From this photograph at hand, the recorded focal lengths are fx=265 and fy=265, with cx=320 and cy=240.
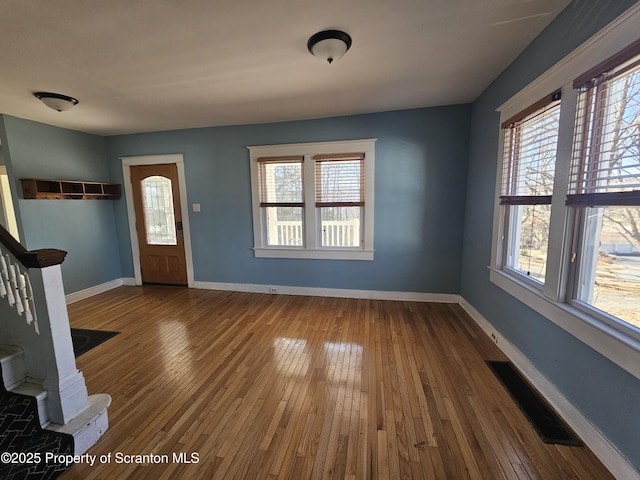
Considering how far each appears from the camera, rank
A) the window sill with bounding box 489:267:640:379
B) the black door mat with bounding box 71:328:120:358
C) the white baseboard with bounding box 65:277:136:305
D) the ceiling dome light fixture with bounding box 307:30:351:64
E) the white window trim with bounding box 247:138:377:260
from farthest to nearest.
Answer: the white baseboard with bounding box 65:277:136:305, the white window trim with bounding box 247:138:377:260, the black door mat with bounding box 71:328:120:358, the ceiling dome light fixture with bounding box 307:30:351:64, the window sill with bounding box 489:267:640:379

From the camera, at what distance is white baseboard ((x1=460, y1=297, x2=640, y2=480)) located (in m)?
1.30

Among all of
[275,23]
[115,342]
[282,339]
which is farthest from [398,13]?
[115,342]

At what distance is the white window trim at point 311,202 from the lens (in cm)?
351

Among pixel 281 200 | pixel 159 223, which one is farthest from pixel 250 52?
pixel 159 223

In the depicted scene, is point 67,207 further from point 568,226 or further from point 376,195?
point 568,226

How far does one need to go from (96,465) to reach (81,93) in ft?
10.6

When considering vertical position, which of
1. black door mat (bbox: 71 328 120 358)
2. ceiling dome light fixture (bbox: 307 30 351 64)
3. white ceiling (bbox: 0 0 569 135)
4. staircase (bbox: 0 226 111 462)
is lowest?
black door mat (bbox: 71 328 120 358)

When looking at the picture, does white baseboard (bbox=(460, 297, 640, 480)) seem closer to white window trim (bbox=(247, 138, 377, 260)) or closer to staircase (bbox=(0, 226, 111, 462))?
white window trim (bbox=(247, 138, 377, 260))

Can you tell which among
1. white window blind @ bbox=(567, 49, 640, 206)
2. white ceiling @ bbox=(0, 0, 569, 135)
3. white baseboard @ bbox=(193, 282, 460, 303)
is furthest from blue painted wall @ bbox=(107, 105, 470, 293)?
white window blind @ bbox=(567, 49, 640, 206)

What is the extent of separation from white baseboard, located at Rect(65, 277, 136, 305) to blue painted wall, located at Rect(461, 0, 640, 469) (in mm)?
5328

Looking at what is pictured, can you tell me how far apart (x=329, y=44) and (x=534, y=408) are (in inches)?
110

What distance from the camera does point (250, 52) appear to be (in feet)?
6.65

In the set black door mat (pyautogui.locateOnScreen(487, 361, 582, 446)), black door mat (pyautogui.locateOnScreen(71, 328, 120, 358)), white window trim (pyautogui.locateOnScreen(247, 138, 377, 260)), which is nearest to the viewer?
black door mat (pyautogui.locateOnScreen(487, 361, 582, 446))

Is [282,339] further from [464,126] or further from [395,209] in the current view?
[464,126]
